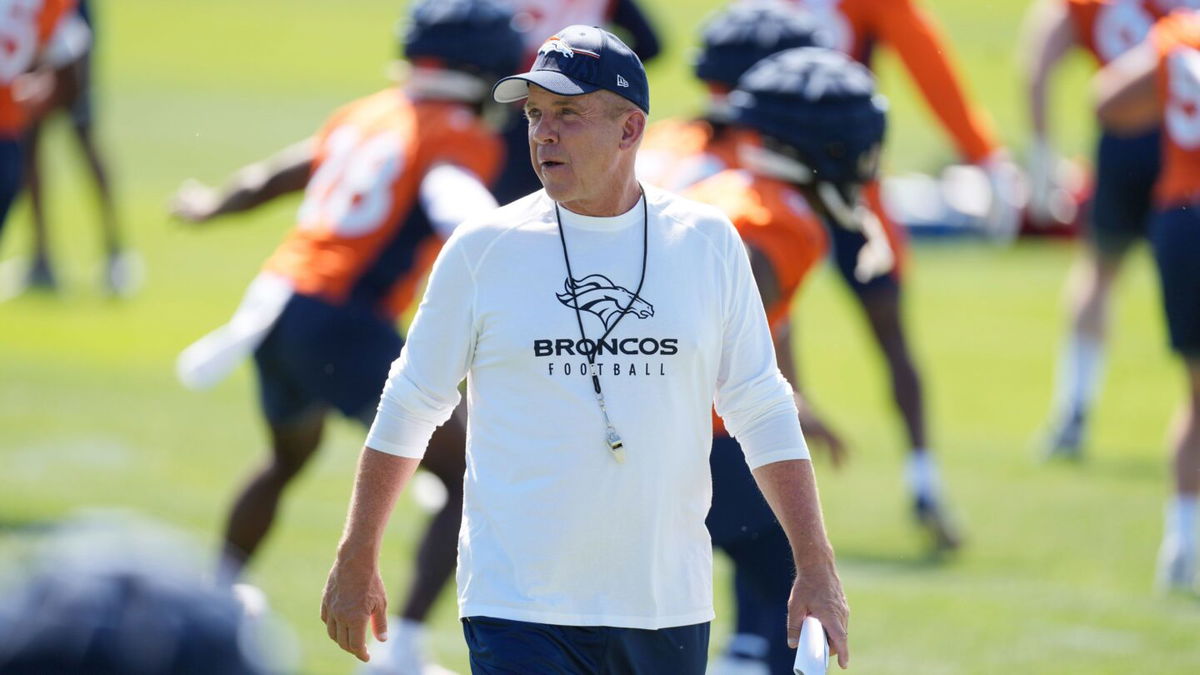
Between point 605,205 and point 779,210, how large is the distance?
109cm

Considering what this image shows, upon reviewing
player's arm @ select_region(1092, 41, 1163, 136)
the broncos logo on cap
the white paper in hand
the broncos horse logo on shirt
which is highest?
the broncos logo on cap

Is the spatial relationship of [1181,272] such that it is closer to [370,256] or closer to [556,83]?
[370,256]

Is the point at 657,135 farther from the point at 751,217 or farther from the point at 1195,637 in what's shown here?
the point at 1195,637

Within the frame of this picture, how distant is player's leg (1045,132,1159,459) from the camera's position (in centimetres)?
872

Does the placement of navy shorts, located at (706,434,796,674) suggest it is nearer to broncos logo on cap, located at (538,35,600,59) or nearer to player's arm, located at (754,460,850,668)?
player's arm, located at (754,460,850,668)

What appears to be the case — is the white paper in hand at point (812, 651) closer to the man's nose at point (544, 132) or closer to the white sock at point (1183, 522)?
the man's nose at point (544, 132)

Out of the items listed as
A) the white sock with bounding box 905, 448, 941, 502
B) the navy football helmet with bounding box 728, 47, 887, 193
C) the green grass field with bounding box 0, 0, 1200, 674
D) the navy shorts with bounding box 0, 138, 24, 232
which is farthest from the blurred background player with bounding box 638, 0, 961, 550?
the navy shorts with bounding box 0, 138, 24, 232

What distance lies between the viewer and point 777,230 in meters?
4.76

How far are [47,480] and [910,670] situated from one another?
3.87m

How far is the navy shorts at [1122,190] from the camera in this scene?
8.69 meters

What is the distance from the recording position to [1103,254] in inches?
352

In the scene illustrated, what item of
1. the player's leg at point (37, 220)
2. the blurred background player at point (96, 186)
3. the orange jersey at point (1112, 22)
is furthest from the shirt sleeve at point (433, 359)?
the player's leg at point (37, 220)

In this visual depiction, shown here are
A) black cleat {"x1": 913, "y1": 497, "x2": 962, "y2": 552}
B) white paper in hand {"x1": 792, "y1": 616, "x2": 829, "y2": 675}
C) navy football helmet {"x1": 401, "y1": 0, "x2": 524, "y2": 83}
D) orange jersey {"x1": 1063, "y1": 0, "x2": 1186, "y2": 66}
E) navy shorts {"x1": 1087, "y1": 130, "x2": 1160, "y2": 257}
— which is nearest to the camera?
white paper in hand {"x1": 792, "y1": 616, "x2": 829, "y2": 675}

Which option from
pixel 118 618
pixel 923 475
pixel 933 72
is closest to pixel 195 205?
pixel 923 475
